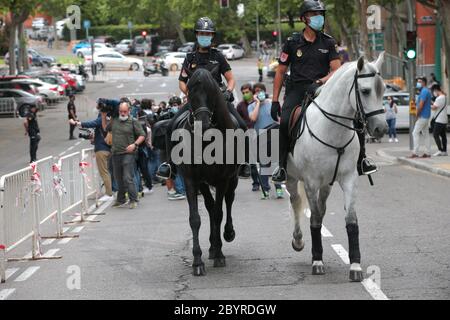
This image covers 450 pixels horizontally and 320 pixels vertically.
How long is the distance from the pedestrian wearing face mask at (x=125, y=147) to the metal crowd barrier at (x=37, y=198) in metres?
0.65

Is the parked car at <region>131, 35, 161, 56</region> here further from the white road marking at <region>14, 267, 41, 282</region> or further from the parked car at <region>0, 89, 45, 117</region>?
the white road marking at <region>14, 267, 41, 282</region>

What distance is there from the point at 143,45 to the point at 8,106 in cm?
5656

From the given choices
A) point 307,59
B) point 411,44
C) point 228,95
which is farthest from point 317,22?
point 411,44

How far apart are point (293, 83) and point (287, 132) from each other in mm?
574

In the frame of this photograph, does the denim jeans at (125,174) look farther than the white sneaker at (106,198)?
No

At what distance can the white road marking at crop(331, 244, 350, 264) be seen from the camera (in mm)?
12694

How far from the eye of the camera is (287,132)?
12.5 meters

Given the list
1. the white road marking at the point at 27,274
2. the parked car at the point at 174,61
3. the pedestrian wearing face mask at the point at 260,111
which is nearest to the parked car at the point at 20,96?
the parked car at the point at 174,61

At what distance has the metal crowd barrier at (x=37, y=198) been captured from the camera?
1344cm

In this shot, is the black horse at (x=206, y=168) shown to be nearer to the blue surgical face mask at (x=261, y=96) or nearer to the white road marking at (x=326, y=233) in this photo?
the white road marking at (x=326, y=233)

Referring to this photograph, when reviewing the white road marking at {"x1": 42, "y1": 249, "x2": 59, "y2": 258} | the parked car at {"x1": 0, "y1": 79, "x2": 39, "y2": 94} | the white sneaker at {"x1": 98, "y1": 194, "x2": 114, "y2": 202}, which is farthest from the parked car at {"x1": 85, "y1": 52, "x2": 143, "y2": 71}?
the white road marking at {"x1": 42, "y1": 249, "x2": 59, "y2": 258}

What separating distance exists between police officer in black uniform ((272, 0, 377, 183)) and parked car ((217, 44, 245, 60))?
3673 inches
